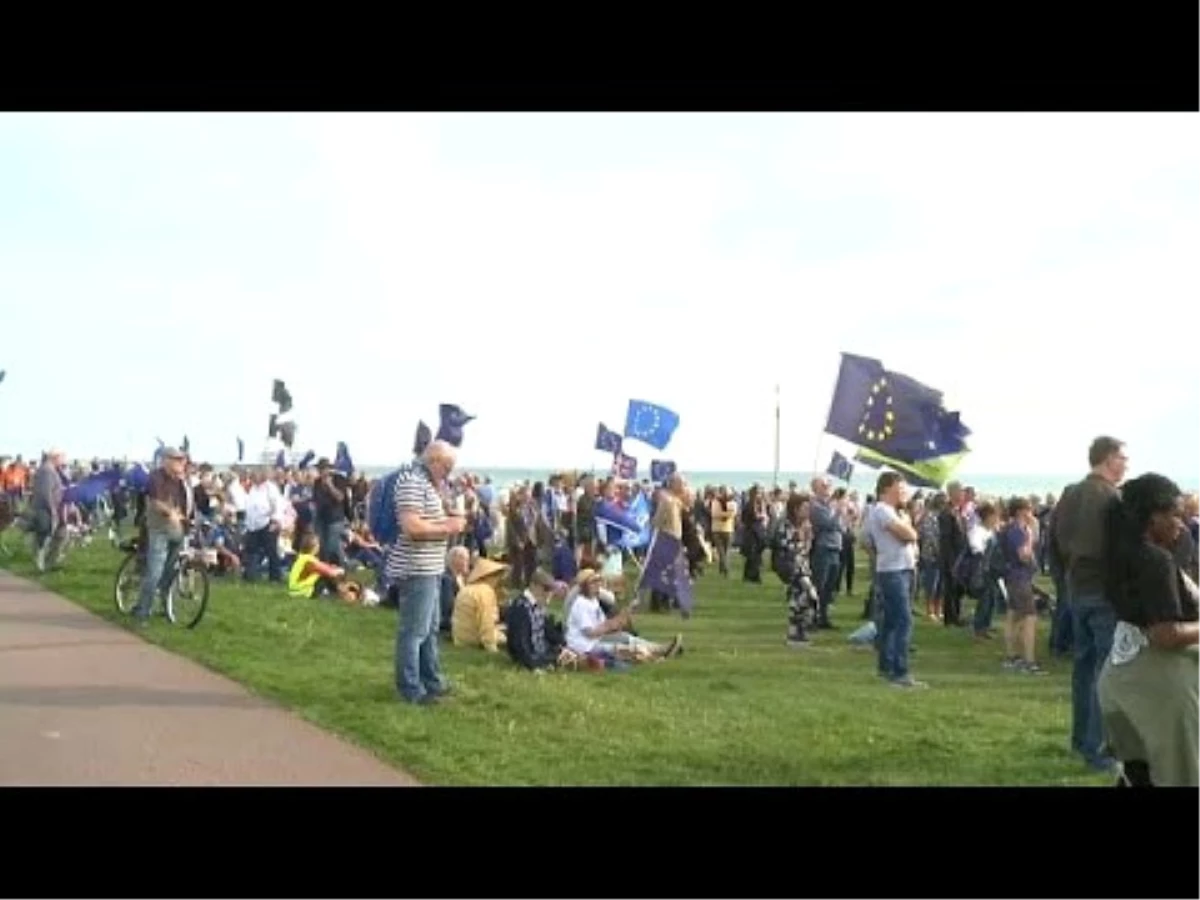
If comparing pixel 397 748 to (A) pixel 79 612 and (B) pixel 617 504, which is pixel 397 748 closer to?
(A) pixel 79 612

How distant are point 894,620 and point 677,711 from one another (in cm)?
289

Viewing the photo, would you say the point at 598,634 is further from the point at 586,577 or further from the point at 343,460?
the point at 343,460

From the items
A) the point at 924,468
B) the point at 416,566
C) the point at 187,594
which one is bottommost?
the point at 187,594

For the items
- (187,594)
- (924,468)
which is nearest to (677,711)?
(187,594)

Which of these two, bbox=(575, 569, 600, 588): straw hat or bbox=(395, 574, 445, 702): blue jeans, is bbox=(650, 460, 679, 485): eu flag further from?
bbox=(395, 574, 445, 702): blue jeans

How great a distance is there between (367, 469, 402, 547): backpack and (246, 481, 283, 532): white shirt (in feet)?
33.3

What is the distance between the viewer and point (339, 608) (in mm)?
16453

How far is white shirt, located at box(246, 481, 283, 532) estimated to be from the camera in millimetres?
20000

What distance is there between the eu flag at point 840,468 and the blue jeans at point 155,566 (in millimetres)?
21098

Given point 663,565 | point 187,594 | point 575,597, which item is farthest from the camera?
point 663,565

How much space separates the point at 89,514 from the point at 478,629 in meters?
20.8

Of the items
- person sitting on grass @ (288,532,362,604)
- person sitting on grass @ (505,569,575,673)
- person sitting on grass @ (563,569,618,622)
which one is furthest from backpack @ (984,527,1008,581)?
person sitting on grass @ (288,532,362,604)

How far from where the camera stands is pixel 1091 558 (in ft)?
26.6
